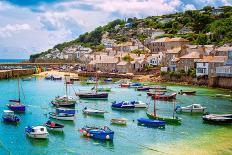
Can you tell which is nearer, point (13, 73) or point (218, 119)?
point (218, 119)

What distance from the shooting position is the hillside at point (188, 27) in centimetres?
12531

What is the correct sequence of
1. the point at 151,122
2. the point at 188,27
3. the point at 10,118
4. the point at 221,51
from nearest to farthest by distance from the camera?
the point at 151,122
the point at 10,118
the point at 221,51
the point at 188,27

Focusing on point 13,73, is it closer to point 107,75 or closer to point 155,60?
point 107,75

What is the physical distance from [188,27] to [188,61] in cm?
5987

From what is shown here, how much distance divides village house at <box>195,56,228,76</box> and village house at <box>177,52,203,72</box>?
173 inches

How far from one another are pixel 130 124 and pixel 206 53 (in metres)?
58.6

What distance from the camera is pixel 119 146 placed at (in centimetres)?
3678


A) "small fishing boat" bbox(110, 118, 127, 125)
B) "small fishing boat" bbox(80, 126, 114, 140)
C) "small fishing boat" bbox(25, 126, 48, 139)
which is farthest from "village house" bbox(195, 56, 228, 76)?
"small fishing boat" bbox(25, 126, 48, 139)

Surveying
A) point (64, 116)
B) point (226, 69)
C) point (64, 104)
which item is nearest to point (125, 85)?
point (226, 69)

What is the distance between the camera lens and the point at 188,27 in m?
151

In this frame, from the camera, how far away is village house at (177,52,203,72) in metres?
92.0

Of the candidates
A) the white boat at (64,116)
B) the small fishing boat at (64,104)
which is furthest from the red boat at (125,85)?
the white boat at (64,116)

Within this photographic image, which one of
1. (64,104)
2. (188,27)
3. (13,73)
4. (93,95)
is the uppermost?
(188,27)

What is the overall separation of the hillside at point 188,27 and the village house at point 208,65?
90.0 ft
